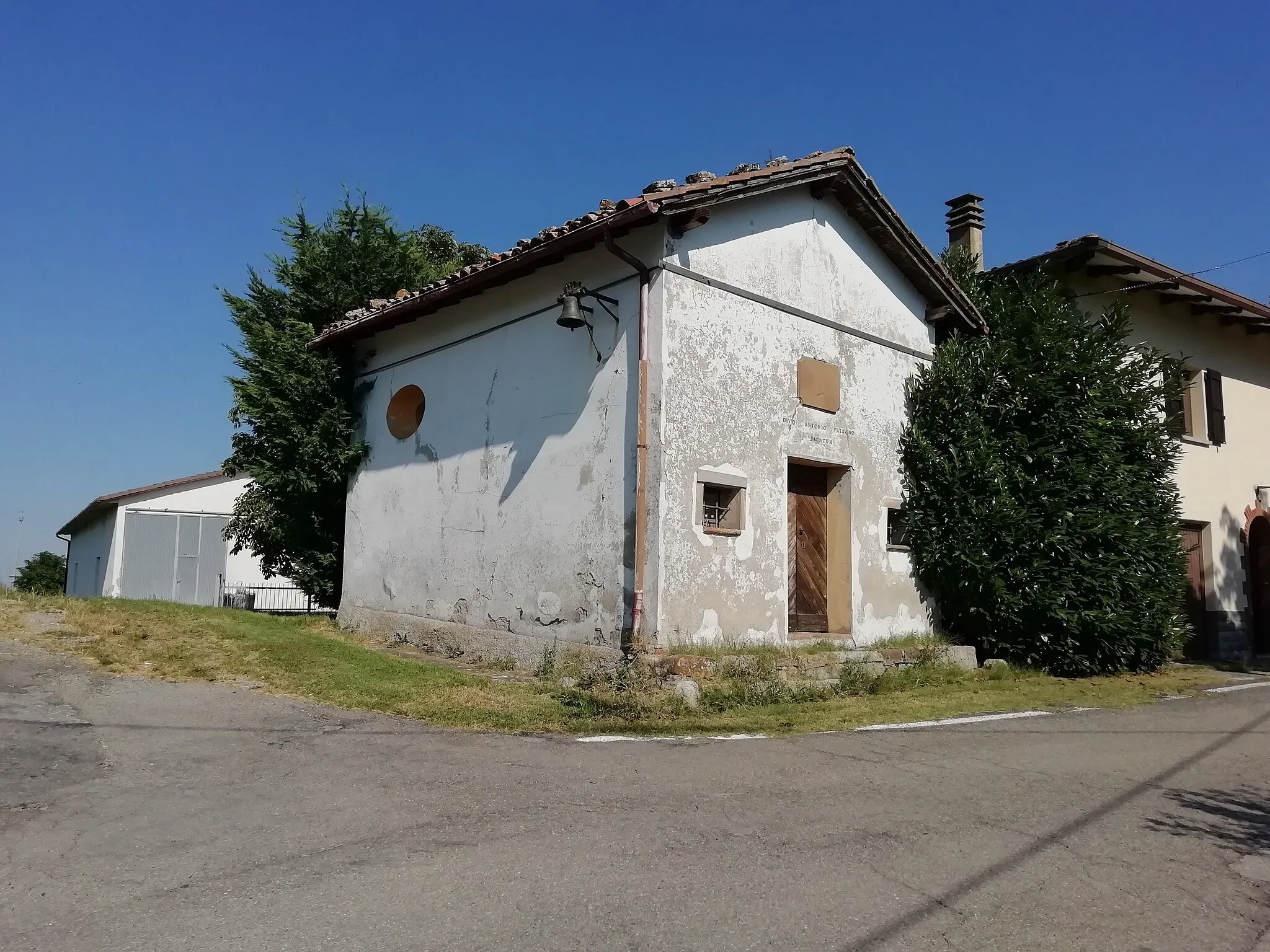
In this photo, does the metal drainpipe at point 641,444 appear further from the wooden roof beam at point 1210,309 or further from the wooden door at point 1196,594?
the wooden roof beam at point 1210,309

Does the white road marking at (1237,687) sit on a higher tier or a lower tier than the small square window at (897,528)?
lower

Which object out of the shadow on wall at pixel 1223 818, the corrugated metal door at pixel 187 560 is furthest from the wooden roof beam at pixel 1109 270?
the corrugated metal door at pixel 187 560

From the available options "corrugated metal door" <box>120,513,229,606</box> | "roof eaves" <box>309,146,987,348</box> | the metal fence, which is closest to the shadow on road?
"roof eaves" <box>309,146,987,348</box>

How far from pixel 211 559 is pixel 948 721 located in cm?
2333

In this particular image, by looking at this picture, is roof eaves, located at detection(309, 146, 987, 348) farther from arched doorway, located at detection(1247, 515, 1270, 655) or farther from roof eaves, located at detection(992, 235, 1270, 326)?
arched doorway, located at detection(1247, 515, 1270, 655)

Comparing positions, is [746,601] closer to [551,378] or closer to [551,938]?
[551,378]

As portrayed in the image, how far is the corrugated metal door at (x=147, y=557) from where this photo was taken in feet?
81.7

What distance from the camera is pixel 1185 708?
9328 millimetres

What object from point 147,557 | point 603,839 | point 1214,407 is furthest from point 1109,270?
point 147,557

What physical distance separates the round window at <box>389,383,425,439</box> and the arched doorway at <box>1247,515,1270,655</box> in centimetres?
1543

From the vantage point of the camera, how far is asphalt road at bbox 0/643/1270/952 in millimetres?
3375

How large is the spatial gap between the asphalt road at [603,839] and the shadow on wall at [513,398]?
3989 millimetres

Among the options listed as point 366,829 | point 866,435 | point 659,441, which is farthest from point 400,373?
point 366,829

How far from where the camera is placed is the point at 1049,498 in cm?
1112
